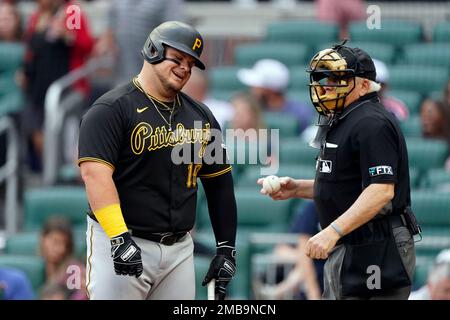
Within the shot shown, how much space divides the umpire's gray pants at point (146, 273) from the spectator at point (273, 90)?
15.6 ft

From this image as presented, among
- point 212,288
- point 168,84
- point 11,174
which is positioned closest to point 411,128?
point 11,174

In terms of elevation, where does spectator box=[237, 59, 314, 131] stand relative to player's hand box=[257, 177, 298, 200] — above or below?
above

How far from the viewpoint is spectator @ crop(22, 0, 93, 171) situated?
11.0 m

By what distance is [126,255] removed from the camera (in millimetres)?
5453

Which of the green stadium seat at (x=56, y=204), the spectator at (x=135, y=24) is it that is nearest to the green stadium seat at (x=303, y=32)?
the spectator at (x=135, y=24)

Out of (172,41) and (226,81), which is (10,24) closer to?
(226,81)

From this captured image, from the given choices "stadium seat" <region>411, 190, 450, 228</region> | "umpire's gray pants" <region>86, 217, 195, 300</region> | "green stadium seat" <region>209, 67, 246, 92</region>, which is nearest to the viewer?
"umpire's gray pants" <region>86, 217, 195, 300</region>

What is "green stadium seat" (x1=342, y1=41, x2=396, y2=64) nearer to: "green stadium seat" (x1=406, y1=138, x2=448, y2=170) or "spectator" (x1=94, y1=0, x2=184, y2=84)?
"green stadium seat" (x1=406, y1=138, x2=448, y2=170)

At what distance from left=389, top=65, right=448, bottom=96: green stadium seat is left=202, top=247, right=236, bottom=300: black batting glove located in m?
5.38

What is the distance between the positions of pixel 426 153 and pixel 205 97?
2003 mm

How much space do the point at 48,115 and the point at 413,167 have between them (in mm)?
3232

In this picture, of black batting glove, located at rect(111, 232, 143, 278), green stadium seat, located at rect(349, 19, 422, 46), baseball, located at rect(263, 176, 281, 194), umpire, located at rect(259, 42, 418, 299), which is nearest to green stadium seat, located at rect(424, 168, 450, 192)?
green stadium seat, located at rect(349, 19, 422, 46)

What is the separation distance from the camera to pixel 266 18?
1362cm

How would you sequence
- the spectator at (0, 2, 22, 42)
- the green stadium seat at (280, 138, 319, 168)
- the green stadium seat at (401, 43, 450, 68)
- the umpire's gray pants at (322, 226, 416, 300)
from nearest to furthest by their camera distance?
the umpire's gray pants at (322, 226, 416, 300) → the green stadium seat at (280, 138, 319, 168) → the green stadium seat at (401, 43, 450, 68) → the spectator at (0, 2, 22, 42)
